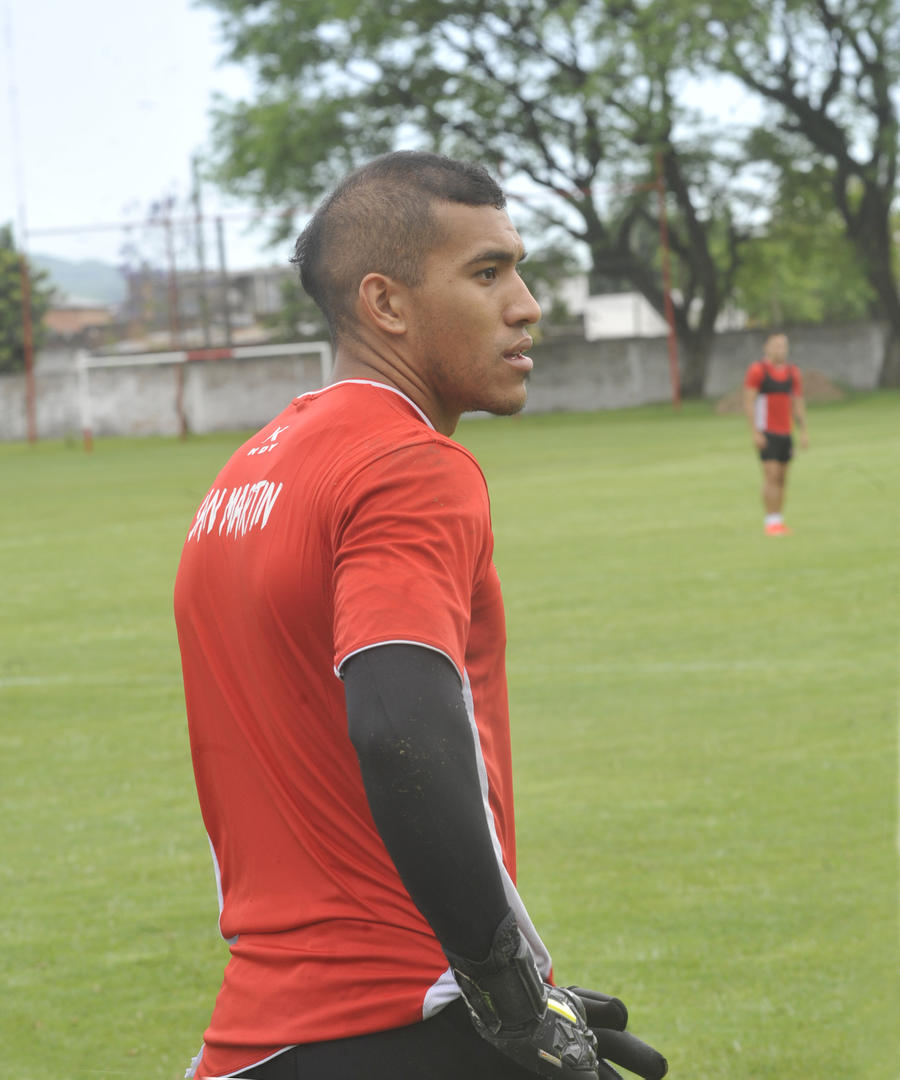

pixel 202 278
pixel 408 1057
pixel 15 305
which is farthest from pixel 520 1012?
pixel 15 305

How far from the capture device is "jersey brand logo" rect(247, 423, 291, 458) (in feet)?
6.48

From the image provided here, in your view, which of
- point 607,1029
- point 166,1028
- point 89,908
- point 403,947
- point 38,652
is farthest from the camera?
point 38,652

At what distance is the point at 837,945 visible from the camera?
4.79 m

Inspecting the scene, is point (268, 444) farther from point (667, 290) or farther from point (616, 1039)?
point (667, 290)

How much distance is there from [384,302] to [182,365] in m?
44.4

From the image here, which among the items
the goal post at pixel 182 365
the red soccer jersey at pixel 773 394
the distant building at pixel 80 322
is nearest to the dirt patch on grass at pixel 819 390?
the goal post at pixel 182 365

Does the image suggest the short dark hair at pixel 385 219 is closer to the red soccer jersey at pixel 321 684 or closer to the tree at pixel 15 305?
the red soccer jersey at pixel 321 684

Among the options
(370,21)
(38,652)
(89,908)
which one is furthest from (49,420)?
(89,908)

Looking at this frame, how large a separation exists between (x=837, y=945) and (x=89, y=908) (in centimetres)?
262

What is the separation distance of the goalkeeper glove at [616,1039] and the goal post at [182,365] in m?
42.5

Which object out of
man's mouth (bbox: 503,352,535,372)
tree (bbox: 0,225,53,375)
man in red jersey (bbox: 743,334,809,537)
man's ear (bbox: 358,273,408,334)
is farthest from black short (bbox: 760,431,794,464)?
tree (bbox: 0,225,53,375)

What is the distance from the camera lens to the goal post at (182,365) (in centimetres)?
4466

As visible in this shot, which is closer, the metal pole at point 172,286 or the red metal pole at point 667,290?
the metal pole at point 172,286

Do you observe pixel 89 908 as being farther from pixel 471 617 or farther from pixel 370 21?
pixel 370 21
